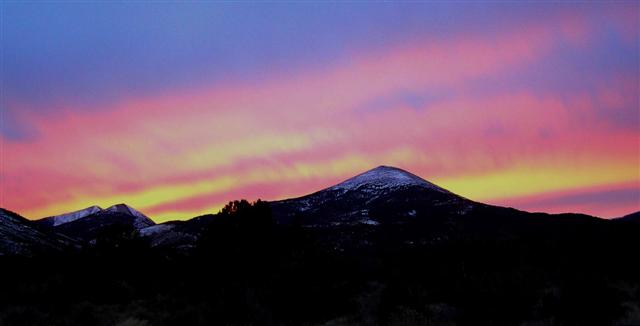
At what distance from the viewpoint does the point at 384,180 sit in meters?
172

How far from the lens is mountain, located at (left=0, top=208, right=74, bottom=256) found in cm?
11160

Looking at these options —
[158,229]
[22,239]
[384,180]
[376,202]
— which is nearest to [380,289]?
[22,239]

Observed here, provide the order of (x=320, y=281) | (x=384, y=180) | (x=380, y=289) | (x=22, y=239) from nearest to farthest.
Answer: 1. (x=320, y=281)
2. (x=380, y=289)
3. (x=22, y=239)
4. (x=384, y=180)

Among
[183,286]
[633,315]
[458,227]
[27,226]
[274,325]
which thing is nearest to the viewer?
[633,315]

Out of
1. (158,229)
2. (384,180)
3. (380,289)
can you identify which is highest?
(384,180)

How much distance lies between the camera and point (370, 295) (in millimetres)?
30281

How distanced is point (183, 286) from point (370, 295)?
1820 cm

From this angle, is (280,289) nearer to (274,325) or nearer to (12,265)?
(274,325)

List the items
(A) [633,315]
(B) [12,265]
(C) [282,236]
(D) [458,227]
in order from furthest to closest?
(D) [458,227] → (B) [12,265] → (C) [282,236] → (A) [633,315]

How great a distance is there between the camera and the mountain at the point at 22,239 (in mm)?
111600

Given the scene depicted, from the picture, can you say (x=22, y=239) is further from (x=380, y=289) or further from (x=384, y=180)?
(x=380, y=289)

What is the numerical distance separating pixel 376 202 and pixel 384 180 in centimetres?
2078

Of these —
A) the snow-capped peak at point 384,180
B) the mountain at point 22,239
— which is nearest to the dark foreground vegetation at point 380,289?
the mountain at point 22,239

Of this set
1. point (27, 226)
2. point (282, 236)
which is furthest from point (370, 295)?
point (27, 226)
